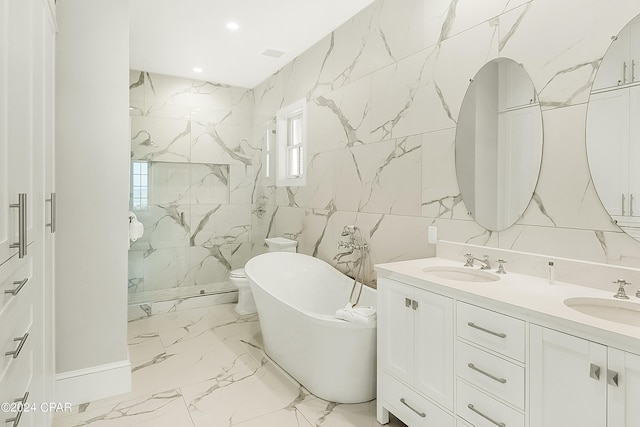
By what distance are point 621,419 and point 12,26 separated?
2.23 meters

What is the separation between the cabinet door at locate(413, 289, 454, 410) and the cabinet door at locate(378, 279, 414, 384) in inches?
1.9

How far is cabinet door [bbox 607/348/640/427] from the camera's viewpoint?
1072mm

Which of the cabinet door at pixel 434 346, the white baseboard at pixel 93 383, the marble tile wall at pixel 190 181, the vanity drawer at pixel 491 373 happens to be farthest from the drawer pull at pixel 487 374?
the marble tile wall at pixel 190 181

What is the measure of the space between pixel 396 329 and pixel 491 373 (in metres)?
0.55

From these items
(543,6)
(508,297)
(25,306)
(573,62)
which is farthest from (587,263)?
(25,306)

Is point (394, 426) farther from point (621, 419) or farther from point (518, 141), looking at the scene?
point (518, 141)

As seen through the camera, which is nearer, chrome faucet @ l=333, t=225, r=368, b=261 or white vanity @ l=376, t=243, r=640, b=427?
white vanity @ l=376, t=243, r=640, b=427

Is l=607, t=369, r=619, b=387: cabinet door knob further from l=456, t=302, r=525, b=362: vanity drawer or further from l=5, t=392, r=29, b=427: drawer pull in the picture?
l=5, t=392, r=29, b=427: drawer pull

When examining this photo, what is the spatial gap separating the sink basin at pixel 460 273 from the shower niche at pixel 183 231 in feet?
10.8

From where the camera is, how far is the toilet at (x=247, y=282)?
160 inches

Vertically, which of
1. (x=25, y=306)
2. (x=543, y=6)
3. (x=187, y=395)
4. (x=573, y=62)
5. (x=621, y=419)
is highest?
(x=543, y=6)

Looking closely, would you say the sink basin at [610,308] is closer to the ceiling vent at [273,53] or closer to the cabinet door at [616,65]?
the cabinet door at [616,65]

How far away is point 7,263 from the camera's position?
3.60 feet

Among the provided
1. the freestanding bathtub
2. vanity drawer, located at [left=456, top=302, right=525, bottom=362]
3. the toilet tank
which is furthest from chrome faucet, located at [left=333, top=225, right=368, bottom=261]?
vanity drawer, located at [left=456, top=302, right=525, bottom=362]
